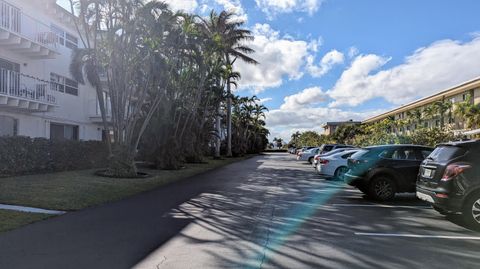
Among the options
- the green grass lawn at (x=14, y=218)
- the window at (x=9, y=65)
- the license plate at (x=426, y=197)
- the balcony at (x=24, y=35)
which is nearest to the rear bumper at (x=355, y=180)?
the license plate at (x=426, y=197)

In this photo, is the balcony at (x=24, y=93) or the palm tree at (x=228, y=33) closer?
the balcony at (x=24, y=93)

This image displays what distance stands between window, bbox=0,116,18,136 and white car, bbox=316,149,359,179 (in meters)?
15.5

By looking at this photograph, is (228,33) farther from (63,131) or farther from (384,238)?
(384,238)

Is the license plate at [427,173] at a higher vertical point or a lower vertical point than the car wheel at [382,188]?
higher

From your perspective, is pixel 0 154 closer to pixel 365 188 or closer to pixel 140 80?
pixel 140 80

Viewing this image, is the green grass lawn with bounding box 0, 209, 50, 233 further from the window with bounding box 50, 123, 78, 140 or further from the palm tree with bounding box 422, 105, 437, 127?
the palm tree with bounding box 422, 105, 437, 127

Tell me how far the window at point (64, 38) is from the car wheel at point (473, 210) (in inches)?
924

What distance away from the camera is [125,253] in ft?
21.1

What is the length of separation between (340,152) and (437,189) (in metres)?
11.5

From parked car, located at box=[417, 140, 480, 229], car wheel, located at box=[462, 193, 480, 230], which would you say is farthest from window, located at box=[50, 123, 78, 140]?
car wheel, located at box=[462, 193, 480, 230]

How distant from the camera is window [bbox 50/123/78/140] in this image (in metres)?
25.2

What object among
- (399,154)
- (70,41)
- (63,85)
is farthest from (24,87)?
(399,154)

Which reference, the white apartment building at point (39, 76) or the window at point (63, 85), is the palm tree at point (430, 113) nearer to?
the white apartment building at point (39, 76)

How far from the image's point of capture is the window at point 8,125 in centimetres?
2093
